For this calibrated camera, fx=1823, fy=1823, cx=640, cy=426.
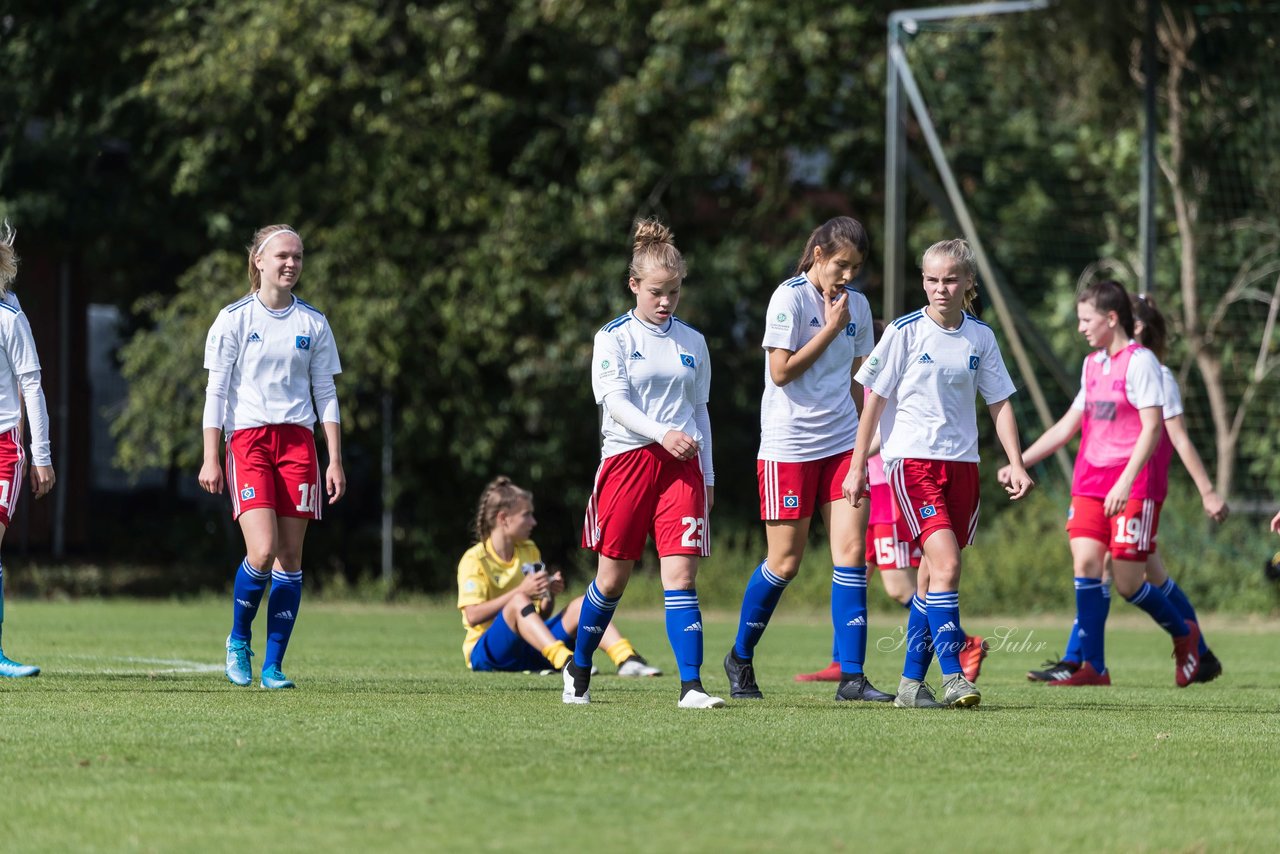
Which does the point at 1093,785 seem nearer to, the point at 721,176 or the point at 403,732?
the point at 403,732

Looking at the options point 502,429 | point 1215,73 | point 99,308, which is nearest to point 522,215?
point 502,429

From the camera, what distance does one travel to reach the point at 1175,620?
31.0ft

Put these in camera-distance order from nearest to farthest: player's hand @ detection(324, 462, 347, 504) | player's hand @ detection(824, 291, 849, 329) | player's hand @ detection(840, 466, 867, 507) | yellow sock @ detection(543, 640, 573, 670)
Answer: player's hand @ detection(840, 466, 867, 507) → player's hand @ detection(824, 291, 849, 329) → player's hand @ detection(324, 462, 347, 504) → yellow sock @ detection(543, 640, 573, 670)

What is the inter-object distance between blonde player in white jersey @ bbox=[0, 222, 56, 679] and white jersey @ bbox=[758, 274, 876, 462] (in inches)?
128

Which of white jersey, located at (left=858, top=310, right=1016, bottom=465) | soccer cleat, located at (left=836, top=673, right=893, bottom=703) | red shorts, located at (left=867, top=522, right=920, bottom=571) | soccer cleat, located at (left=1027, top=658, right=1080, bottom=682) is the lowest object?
soccer cleat, located at (left=1027, top=658, right=1080, bottom=682)

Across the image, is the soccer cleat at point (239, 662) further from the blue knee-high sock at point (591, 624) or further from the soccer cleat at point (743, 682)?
the soccer cleat at point (743, 682)

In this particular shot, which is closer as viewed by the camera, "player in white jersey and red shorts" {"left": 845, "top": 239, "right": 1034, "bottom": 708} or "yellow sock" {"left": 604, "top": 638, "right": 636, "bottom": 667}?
"player in white jersey and red shorts" {"left": 845, "top": 239, "right": 1034, "bottom": 708}

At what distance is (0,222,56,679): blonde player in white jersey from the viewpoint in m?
8.23

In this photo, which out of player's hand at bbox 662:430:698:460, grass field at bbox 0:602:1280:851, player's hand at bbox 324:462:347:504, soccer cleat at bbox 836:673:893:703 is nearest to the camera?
grass field at bbox 0:602:1280:851

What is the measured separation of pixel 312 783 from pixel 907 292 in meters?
16.8

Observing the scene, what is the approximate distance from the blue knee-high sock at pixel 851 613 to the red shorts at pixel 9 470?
3723mm

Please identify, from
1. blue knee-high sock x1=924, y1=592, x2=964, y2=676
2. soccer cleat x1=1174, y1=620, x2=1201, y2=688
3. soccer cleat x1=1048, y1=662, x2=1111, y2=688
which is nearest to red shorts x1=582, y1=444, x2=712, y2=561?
blue knee-high sock x1=924, y1=592, x2=964, y2=676

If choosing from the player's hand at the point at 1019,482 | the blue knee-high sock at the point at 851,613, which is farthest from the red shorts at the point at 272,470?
the player's hand at the point at 1019,482

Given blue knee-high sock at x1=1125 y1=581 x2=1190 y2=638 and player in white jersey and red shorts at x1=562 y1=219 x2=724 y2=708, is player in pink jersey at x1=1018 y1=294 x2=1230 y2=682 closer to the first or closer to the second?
blue knee-high sock at x1=1125 y1=581 x2=1190 y2=638
